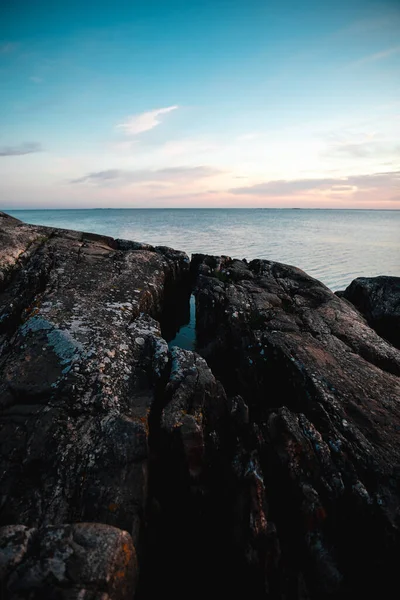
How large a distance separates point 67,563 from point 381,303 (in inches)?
583

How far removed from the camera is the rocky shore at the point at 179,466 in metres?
4.57

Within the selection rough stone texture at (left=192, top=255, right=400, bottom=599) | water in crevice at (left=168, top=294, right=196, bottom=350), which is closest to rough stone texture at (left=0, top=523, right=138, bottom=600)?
rough stone texture at (left=192, top=255, right=400, bottom=599)

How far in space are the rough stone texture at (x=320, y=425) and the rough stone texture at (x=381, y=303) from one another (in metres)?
2.44

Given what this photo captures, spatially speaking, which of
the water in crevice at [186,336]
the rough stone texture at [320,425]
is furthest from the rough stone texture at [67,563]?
the water in crevice at [186,336]

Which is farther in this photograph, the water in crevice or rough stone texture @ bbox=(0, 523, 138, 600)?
the water in crevice

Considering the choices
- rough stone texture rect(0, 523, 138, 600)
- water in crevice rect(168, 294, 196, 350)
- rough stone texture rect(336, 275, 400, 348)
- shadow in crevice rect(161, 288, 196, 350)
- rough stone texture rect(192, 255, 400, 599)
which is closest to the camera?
rough stone texture rect(0, 523, 138, 600)

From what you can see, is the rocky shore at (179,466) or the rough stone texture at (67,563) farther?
the rocky shore at (179,466)

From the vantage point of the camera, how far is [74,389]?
6195 millimetres

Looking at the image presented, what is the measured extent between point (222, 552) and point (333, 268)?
3518cm

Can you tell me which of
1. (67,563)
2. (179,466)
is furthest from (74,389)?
(67,563)

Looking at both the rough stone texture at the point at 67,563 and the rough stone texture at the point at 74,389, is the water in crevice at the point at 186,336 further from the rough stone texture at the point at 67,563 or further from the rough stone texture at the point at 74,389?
the rough stone texture at the point at 67,563

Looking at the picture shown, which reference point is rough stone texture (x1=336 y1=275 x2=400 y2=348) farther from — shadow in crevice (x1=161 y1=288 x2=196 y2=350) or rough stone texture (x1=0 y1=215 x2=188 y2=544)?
rough stone texture (x1=0 y1=215 x2=188 y2=544)

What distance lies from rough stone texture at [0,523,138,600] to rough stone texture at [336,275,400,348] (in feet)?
42.8

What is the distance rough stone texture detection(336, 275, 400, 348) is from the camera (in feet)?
42.3
